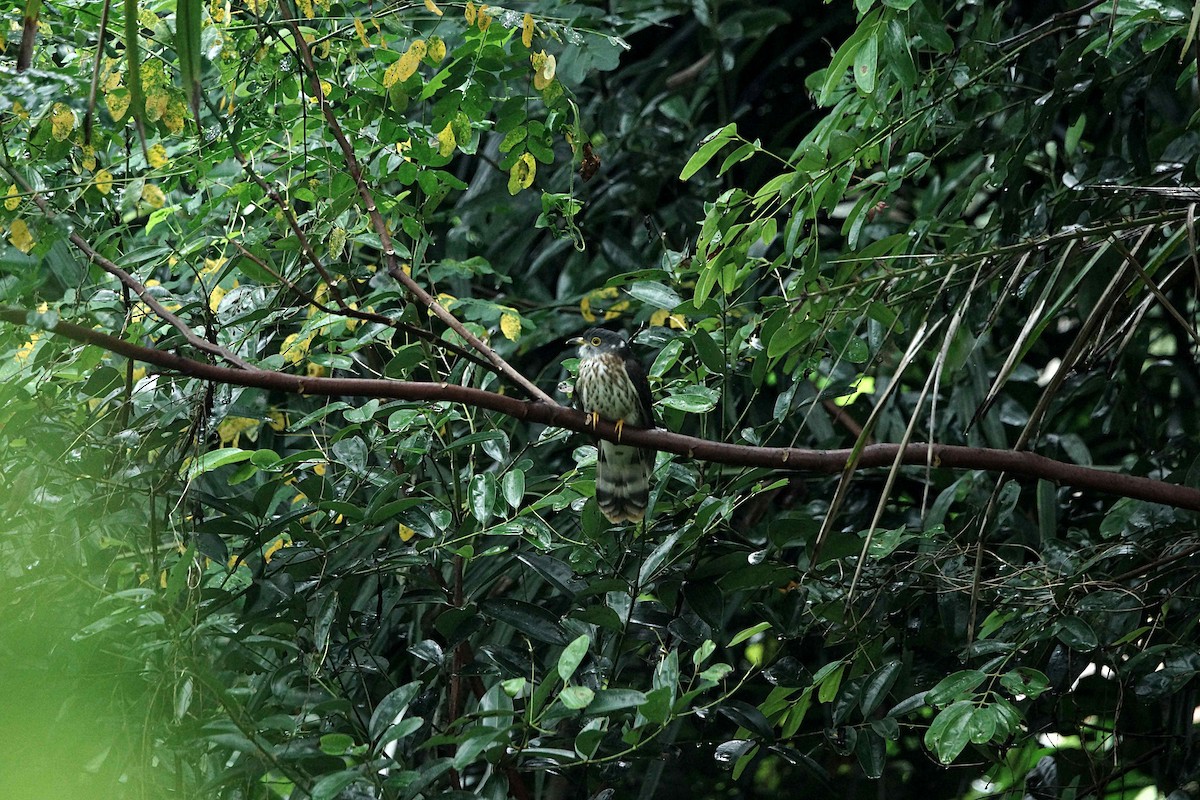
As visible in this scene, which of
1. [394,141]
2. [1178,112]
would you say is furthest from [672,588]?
[1178,112]

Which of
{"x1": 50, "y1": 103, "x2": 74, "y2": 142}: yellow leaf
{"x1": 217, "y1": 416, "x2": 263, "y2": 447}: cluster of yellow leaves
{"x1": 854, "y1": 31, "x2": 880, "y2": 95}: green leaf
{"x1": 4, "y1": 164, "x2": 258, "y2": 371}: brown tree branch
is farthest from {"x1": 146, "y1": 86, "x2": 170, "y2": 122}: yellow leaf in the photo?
{"x1": 854, "y1": 31, "x2": 880, "y2": 95}: green leaf

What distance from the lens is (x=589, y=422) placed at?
2.39 m

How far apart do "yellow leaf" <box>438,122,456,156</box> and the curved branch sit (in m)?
0.87

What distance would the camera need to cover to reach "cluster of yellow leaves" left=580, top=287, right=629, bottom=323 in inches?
175

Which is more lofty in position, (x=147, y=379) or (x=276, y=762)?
(x=147, y=379)

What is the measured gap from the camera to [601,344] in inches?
153

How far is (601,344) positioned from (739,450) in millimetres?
1616

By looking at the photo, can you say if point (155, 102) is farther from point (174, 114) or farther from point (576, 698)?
point (576, 698)

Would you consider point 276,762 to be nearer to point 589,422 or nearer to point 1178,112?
point 589,422

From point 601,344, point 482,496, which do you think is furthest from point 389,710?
point 601,344

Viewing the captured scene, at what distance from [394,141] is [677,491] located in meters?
1.24

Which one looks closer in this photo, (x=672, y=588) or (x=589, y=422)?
(x=589, y=422)

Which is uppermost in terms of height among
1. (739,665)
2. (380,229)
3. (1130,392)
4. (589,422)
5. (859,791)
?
(380,229)

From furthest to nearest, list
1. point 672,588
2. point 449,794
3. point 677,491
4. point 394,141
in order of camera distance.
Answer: point 677,491
point 394,141
point 672,588
point 449,794
